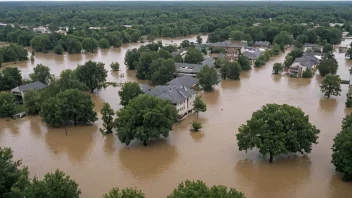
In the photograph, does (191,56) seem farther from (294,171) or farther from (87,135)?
(294,171)

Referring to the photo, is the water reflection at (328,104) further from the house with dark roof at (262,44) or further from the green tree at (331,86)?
the house with dark roof at (262,44)

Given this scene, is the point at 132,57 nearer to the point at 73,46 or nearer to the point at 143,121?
the point at 73,46

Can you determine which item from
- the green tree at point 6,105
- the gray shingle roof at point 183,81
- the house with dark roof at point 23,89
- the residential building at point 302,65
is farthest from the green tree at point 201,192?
the residential building at point 302,65

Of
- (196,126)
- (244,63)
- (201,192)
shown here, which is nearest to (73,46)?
(244,63)

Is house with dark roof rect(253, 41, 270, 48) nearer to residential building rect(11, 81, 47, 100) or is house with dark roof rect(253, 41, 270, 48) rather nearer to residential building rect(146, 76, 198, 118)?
residential building rect(146, 76, 198, 118)

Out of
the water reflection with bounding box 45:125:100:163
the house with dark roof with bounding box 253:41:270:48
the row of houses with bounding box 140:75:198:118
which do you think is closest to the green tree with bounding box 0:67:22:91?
the water reflection with bounding box 45:125:100:163
